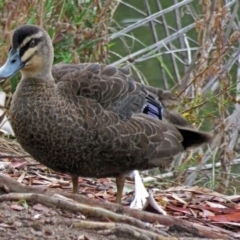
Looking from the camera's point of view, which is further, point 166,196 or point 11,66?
point 166,196

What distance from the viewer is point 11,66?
5250mm

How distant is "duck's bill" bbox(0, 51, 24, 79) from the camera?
A: 5.24 m

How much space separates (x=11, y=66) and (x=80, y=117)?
1.64 ft

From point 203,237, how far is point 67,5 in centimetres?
319

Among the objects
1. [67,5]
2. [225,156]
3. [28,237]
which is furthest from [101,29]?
[28,237]

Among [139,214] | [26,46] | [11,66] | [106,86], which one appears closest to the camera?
[139,214]

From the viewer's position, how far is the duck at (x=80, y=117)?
17.2 feet

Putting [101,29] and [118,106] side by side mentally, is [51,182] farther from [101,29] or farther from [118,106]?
[101,29]

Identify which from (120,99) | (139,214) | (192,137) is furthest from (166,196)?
(139,214)

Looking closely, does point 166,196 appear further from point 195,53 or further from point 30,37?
point 195,53

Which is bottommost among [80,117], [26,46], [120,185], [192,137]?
[120,185]

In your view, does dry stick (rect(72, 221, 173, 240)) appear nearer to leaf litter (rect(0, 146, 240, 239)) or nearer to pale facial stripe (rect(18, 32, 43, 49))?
leaf litter (rect(0, 146, 240, 239))

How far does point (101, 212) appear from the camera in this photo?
4.45 metres

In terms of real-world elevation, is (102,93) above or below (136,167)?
above
